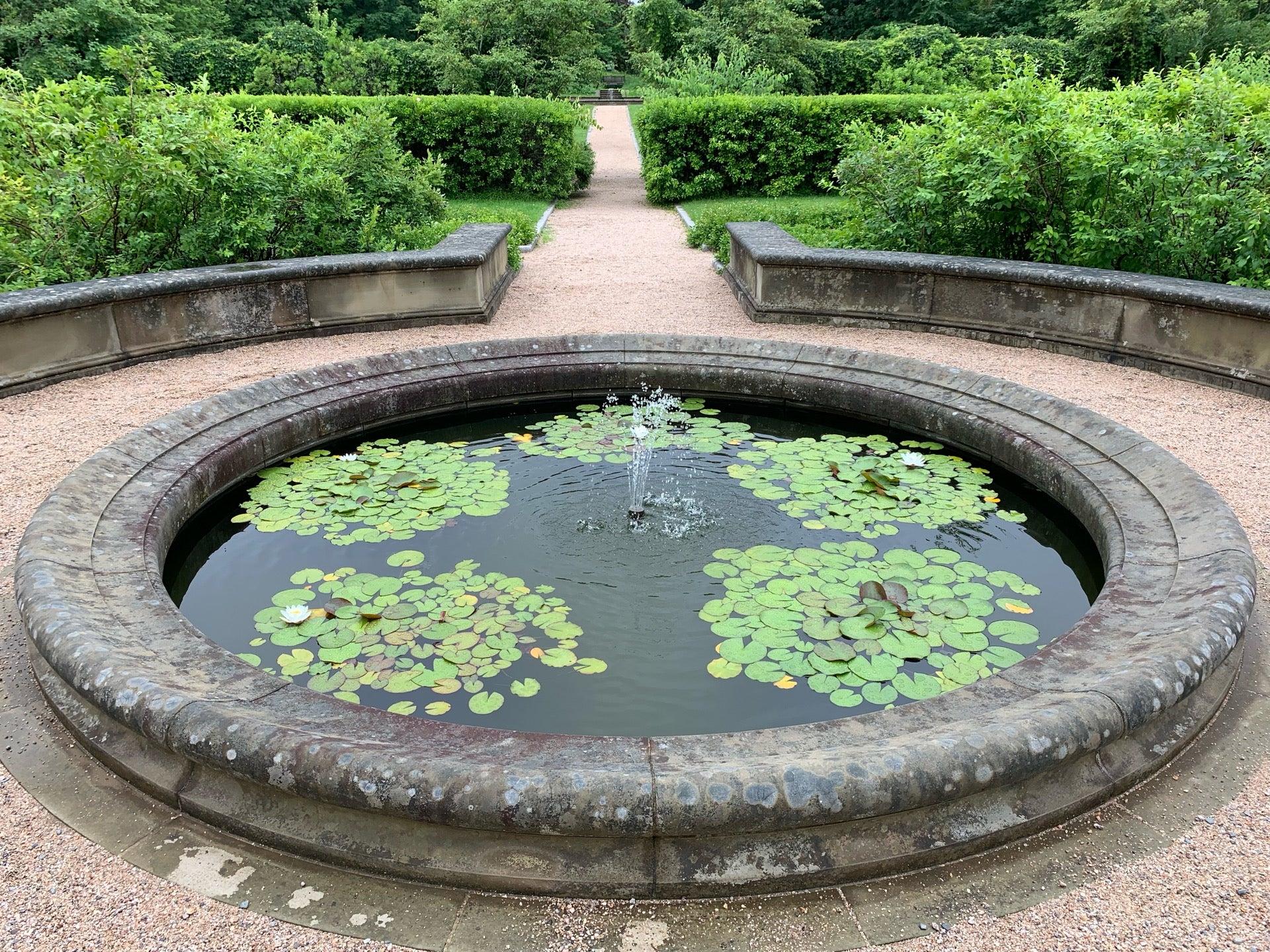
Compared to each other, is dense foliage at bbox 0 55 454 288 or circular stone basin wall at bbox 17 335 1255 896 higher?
dense foliage at bbox 0 55 454 288

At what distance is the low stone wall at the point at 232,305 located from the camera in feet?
20.6

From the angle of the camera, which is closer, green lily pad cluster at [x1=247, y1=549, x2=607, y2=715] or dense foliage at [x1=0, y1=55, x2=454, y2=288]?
green lily pad cluster at [x1=247, y1=549, x2=607, y2=715]

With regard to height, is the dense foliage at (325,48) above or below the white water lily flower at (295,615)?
above

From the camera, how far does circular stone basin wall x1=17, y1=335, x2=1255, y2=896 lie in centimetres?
234

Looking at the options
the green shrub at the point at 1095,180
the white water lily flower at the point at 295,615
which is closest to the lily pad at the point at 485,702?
the white water lily flower at the point at 295,615

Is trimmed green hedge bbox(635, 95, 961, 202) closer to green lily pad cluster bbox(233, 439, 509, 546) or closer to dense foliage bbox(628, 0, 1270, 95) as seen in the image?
dense foliage bbox(628, 0, 1270, 95)

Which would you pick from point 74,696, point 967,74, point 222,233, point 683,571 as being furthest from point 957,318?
point 967,74

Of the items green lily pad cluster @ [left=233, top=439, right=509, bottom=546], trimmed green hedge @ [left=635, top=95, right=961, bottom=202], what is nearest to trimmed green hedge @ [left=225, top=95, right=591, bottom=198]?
trimmed green hedge @ [left=635, top=95, right=961, bottom=202]

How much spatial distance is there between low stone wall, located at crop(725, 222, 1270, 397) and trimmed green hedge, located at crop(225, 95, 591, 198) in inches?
329

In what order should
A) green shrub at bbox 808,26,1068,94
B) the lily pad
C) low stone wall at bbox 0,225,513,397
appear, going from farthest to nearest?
green shrub at bbox 808,26,1068,94, low stone wall at bbox 0,225,513,397, the lily pad

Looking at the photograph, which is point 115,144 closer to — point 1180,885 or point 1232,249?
point 1180,885

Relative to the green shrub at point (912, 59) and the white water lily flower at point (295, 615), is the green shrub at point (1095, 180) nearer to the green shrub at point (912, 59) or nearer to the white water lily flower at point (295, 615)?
the white water lily flower at point (295, 615)

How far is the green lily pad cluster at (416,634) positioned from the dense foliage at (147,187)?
16.0ft

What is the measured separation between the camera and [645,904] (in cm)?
235
